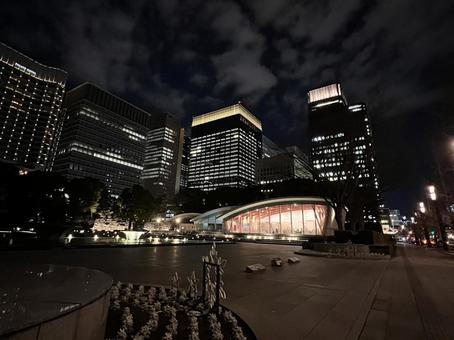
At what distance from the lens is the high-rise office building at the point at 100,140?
125 m

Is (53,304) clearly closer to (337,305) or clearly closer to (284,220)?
(337,305)

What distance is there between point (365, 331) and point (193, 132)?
19328 cm

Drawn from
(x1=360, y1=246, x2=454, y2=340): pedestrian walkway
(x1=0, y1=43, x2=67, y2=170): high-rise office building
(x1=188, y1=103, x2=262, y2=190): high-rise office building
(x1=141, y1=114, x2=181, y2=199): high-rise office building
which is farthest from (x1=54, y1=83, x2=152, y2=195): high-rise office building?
(x1=360, y1=246, x2=454, y2=340): pedestrian walkway

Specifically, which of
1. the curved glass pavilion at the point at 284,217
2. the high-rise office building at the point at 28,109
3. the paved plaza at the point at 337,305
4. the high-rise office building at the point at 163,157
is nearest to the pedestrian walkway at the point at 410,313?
the paved plaza at the point at 337,305

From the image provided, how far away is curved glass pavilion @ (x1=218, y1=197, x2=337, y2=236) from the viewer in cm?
5342

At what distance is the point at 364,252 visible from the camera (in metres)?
19.2

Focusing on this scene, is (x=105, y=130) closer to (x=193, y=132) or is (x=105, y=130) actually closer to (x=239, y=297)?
(x=193, y=132)

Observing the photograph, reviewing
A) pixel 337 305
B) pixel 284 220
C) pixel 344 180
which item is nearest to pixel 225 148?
pixel 284 220

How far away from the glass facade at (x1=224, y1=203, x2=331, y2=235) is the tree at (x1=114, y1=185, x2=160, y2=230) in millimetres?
21520

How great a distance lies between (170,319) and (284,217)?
58584 millimetres

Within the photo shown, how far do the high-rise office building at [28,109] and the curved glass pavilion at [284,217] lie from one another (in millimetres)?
112440

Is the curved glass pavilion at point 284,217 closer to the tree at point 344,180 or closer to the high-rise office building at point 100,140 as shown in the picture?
the tree at point 344,180

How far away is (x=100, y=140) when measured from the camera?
441 ft

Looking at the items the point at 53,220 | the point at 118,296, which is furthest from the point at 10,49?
the point at 118,296
